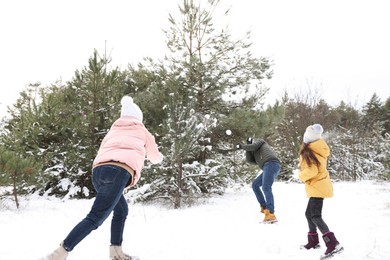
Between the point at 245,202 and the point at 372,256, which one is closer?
the point at 372,256

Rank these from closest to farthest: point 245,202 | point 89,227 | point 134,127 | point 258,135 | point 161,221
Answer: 1. point 89,227
2. point 134,127
3. point 161,221
4. point 245,202
5. point 258,135

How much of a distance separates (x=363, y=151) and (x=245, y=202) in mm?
14294

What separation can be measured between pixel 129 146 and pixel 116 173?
0.30m

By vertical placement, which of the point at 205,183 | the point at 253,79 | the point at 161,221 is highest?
the point at 253,79

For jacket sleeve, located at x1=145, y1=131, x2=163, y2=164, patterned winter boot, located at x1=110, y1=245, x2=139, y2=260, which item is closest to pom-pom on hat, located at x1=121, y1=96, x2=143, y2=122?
jacket sleeve, located at x1=145, y1=131, x2=163, y2=164

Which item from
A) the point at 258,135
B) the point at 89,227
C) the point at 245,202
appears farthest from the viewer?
the point at 258,135

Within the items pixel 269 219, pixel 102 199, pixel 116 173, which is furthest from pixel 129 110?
pixel 269 219

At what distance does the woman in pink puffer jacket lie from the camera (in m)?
2.58

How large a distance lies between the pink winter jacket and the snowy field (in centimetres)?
107

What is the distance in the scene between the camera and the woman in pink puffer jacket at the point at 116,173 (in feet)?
8.46

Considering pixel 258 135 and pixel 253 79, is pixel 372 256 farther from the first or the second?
pixel 253 79

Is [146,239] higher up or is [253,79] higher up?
[253,79]

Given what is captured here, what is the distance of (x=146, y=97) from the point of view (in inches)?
301

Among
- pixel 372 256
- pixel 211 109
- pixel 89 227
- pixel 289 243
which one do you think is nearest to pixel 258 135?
pixel 211 109
